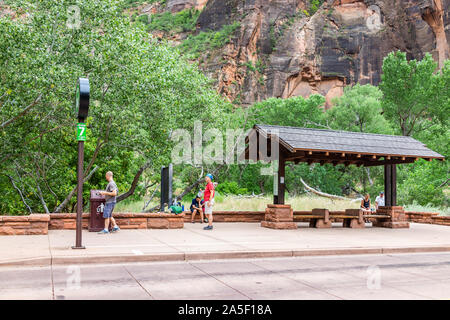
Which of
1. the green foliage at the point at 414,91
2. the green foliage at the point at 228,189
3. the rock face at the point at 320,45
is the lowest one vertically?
the green foliage at the point at 228,189

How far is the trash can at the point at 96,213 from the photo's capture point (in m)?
13.1

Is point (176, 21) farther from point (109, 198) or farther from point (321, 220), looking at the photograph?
point (109, 198)

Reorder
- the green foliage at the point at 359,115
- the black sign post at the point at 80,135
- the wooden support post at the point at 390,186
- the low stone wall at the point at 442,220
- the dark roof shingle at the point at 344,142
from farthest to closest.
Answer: the green foliage at the point at 359,115 < the low stone wall at the point at 442,220 < the wooden support post at the point at 390,186 < the dark roof shingle at the point at 344,142 < the black sign post at the point at 80,135

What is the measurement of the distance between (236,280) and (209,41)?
71793mm

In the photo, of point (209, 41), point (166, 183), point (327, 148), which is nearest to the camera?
point (327, 148)

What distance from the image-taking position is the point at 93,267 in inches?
317

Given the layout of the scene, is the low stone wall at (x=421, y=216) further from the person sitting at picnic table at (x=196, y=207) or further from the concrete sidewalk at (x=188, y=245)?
the person sitting at picnic table at (x=196, y=207)

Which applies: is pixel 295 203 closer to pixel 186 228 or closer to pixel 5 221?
pixel 186 228

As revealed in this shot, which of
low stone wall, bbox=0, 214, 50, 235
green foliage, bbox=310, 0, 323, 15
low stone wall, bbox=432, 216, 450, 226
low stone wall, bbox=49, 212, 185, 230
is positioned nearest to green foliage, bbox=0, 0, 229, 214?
low stone wall, bbox=49, 212, 185, 230

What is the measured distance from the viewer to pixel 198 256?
9.16 meters

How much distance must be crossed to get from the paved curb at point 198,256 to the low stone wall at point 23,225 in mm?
4238

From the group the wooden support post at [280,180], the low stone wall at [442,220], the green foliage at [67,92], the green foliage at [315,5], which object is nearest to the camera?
the green foliage at [67,92]

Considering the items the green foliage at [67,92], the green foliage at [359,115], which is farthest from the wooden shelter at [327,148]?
the green foliage at [359,115]

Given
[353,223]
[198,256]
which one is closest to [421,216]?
[353,223]
